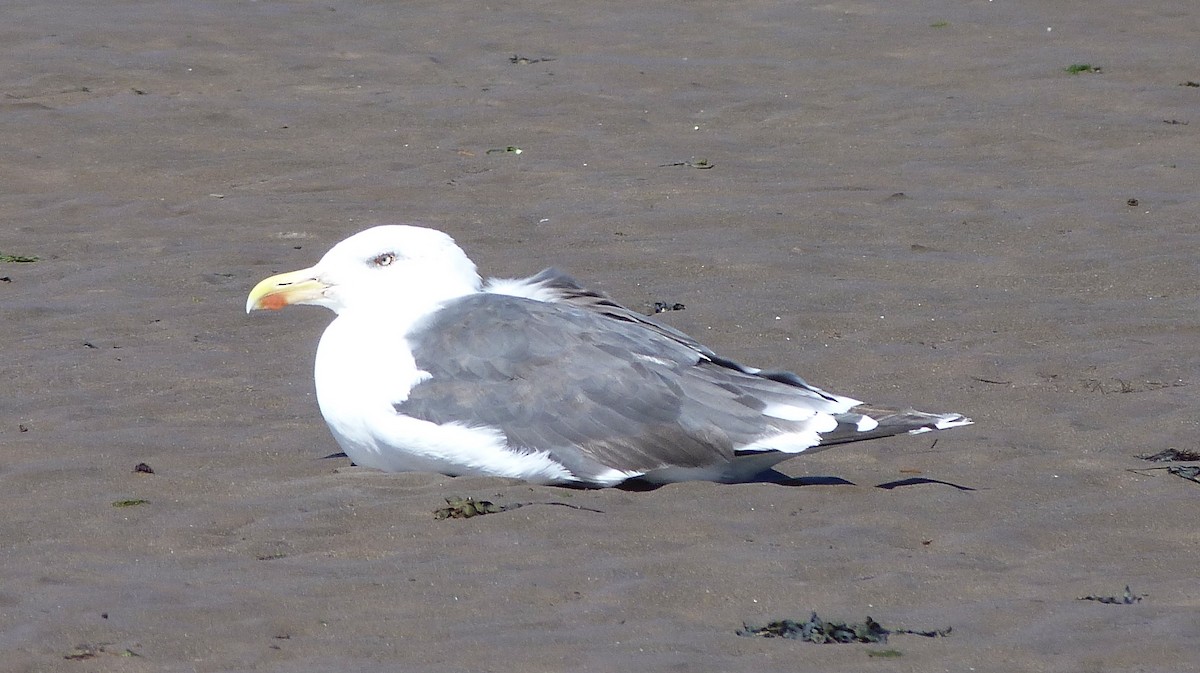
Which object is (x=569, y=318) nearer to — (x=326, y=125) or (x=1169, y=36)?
(x=326, y=125)

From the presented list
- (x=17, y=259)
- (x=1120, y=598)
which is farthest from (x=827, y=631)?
(x=17, y=259)

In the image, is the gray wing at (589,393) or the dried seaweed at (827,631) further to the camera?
the gray wing at (589,393)

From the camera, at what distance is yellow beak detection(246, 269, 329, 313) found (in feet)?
23.4

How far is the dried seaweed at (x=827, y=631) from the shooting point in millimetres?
4766

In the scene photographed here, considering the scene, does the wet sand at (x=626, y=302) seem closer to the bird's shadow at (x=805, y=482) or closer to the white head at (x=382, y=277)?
the bird's shadow at (x=805, y=482)

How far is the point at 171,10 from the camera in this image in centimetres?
1628

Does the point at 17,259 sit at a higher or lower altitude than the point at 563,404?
lower

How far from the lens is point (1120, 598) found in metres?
5.11

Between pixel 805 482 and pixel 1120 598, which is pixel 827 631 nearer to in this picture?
pixel 1120 598

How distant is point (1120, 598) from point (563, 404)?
2.28 m

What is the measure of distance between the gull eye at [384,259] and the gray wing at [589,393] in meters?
0.48

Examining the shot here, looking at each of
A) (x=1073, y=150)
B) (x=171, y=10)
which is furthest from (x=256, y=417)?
(x=171, y=10)

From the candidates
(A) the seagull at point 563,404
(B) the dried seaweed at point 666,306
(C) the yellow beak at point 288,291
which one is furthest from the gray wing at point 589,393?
(B) the dried seaweed at point 666,306

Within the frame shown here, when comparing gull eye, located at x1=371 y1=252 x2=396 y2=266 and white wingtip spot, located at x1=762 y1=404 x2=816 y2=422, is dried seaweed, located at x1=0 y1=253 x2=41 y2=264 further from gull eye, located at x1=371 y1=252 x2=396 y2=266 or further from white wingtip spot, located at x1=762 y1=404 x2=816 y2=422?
white wingtip spot, located at x1=762 y1=404 x2=816 y2=422
